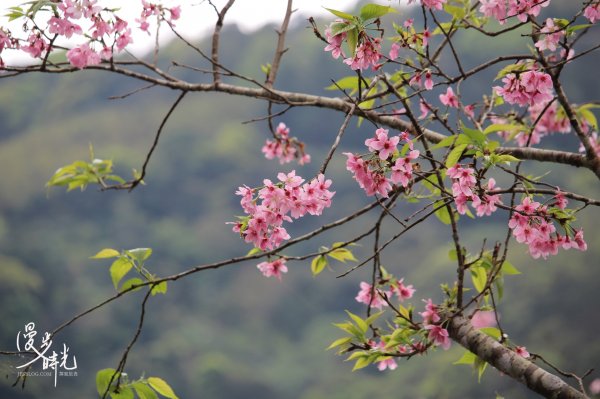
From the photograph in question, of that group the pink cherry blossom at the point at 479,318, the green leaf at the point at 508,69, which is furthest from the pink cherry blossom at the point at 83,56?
the pink cherry blossom at the point at 479,318

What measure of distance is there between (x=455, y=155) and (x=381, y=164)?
0.13 meters

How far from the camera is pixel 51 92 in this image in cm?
3052

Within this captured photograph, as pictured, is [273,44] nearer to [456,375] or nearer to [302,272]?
[302,272]

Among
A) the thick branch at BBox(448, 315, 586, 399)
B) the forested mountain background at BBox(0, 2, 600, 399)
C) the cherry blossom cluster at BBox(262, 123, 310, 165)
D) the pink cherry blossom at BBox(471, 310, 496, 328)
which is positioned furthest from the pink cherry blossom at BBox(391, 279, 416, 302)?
the forested mountain background at BBox(0, 2, 600, 399)

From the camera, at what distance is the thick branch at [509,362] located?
1138 millimetres

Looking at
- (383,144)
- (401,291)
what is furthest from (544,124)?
(383,144)

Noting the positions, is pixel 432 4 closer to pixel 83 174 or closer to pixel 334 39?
pixel 334 39

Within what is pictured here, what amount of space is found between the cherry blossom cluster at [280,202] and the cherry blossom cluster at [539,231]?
0.36 m

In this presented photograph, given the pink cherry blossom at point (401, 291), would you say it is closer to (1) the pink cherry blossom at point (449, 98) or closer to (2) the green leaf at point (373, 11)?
(1) the pink cherry blossom at point (449, 98)

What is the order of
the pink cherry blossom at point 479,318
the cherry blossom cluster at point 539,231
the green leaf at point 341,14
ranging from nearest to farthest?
the green leaf at point 341,14, the cherry blossom cluster at point 539,231, the pink cherry blossom at point 479,318

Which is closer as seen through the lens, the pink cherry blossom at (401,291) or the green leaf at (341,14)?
the green leaf at (341,14)

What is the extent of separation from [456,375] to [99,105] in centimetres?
2023

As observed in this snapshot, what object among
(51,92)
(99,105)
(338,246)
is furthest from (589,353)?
(51,92)

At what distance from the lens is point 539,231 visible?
1208 millimetres
